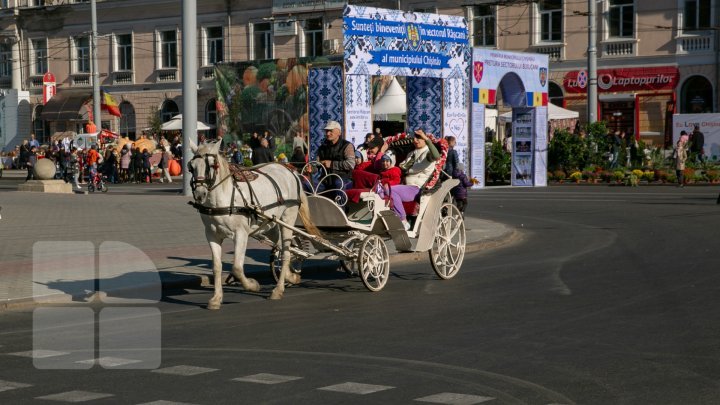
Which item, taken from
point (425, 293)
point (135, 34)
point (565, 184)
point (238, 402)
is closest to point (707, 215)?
point (425, 293)

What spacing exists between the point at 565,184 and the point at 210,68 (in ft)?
92.5

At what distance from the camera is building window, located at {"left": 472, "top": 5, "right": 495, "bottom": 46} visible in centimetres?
5588

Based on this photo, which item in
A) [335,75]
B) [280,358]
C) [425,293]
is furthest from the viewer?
[335,75]

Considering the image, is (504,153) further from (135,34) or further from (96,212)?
(135,34)

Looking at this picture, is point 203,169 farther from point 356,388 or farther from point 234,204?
point 356,388

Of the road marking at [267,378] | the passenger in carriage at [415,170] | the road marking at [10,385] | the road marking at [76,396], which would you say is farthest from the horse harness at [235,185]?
the road marking at [76,396]

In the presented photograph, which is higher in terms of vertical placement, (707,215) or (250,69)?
(250,69)

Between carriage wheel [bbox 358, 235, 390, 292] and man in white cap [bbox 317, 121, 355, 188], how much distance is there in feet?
5.07

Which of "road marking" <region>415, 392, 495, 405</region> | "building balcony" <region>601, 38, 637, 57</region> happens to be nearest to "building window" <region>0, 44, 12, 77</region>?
"building balcony" <region>601, 38, 637, 57</region>

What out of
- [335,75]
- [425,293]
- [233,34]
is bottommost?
[425,293]

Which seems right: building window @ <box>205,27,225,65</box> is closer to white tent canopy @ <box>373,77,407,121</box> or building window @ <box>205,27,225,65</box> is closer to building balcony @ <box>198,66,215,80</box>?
building balcony @ <box>198,66,215,80</box>

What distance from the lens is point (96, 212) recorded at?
86.2 feet

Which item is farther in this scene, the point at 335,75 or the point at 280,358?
the point at 335,75

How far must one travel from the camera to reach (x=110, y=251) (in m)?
17.3
